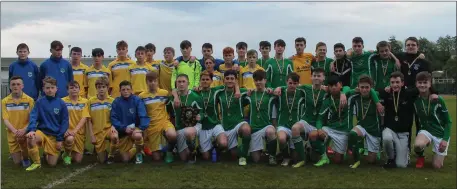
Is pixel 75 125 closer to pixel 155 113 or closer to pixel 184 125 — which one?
pixel 155 113

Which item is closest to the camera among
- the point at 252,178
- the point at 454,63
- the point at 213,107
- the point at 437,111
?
the point at 252,178

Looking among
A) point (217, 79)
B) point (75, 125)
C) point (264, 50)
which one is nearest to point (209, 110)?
point (217, 79)

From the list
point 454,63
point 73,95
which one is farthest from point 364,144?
point 454,63

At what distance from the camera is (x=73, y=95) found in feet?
24.1

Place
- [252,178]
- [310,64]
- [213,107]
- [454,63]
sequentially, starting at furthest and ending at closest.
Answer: [454,63] → [310,64] → [213,107] → [252,178]

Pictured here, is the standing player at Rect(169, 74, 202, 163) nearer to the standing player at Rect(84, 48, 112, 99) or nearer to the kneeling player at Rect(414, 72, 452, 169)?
the standing player at Rect(84, 48, 112, 99)

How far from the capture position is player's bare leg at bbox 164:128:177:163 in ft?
22.9

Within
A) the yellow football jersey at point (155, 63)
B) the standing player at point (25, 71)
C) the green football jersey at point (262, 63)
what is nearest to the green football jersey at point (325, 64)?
the green football jersey at point (262, 63)

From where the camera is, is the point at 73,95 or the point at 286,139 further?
the point at 73,95

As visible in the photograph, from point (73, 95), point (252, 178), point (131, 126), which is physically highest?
point (73, 95)

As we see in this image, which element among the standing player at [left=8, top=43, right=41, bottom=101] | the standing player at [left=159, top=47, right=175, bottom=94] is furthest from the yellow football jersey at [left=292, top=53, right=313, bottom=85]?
the standing player at [left=8, top=43, right=41, bottom=101]

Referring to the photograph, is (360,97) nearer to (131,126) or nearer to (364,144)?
(364,144)

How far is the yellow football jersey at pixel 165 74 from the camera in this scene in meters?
8.48

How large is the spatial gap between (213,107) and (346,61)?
259cm
